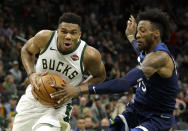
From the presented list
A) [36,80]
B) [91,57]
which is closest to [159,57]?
[91,57]

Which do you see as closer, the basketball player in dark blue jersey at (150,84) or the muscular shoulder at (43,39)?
the basketball player in dark blue jersey at (150,84)

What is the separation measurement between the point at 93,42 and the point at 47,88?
8.41 meters

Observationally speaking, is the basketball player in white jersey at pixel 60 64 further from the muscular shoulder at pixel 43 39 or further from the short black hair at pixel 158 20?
the short black hair at pixel 158 20

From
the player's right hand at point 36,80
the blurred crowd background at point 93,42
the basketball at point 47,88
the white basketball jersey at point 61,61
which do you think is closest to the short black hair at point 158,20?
the white basketball jersey at point 61,61

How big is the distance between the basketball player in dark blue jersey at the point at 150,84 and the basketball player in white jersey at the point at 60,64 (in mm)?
758

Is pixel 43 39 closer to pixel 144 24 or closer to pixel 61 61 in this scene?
pixel 61 61

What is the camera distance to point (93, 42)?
40.0 ft

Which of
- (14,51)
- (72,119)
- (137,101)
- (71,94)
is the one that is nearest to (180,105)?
(72,119)

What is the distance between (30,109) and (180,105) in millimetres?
6733

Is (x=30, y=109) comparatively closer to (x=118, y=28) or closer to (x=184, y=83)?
(x=184, y=83)

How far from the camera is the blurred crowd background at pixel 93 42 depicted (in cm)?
784

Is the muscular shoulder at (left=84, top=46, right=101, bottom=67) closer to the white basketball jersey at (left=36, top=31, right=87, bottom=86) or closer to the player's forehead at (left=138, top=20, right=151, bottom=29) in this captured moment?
the white basketball jersey at (left=36, top=31, right=87, bottom=86)

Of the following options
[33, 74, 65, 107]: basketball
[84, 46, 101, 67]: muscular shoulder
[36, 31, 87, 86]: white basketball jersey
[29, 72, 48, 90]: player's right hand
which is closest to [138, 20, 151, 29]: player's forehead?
[84, 46, 101, 67]: muscular shoulder

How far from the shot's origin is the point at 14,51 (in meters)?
9.79
